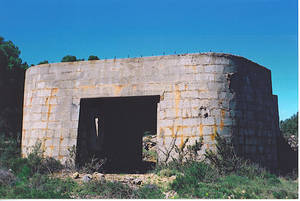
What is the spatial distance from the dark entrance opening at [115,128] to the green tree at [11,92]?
16.4 ft

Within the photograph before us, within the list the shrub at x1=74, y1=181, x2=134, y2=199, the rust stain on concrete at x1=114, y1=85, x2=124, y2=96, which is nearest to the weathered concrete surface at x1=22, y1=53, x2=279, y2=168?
the rust stain on concrete at x1=114, y1=85, x2=124, y2=96

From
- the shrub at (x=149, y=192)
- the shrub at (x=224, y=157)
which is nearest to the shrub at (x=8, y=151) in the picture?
the shrub at (x=149, y=192)

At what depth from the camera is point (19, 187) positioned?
6.32 meters

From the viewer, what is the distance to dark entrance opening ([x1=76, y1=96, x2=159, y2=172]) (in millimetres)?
8859

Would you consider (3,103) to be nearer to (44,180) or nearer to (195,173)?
(44,180)

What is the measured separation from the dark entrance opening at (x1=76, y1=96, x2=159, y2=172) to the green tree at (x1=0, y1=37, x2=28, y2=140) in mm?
5006

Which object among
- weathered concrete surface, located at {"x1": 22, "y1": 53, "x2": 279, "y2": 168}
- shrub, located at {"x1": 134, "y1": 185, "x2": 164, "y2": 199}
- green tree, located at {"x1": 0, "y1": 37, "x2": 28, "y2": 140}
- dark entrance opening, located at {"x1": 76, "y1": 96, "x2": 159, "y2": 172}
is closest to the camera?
shrub, located at {"x1": 134, "y1": 185, "x2": 164, "y2": 199}

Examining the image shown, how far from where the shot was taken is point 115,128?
38.0 ft

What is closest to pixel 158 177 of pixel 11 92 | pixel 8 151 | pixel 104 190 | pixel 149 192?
pixel 149 192

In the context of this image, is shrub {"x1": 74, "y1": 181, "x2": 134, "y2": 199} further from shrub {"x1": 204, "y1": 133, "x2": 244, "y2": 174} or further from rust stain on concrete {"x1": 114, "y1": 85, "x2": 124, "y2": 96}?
rust stain on concrete {"x1": 114, "y1": 85, "x2": 124, "y2": 96}

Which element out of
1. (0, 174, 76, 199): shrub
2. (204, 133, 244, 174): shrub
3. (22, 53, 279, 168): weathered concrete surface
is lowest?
(0, 174, 76, 199): shrub

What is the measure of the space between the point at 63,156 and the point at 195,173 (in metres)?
4.12

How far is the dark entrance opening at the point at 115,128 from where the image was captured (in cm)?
886

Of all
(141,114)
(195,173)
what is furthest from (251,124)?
(141,114)
